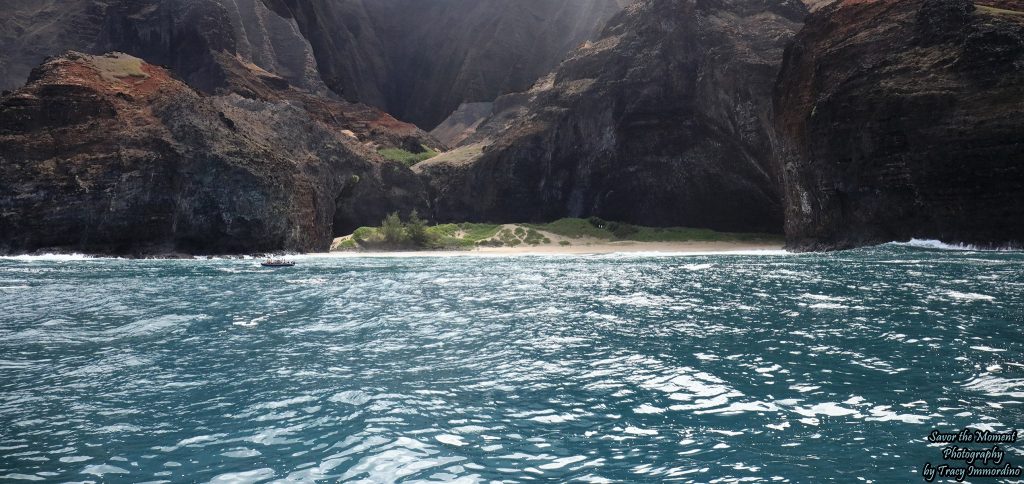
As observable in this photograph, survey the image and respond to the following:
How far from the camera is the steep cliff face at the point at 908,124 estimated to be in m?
45.9

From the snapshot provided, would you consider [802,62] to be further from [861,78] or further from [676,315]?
[676,315]

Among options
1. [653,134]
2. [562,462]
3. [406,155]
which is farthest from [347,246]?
[562,462]

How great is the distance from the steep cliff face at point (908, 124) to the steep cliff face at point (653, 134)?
1544cm

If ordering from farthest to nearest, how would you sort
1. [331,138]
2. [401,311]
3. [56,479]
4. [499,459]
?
[331,138]
[401,311]
[499,459]
[56,479]

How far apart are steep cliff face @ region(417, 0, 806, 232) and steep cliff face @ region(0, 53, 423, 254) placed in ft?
129

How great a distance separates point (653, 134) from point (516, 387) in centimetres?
8948

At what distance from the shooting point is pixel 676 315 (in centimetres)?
2105

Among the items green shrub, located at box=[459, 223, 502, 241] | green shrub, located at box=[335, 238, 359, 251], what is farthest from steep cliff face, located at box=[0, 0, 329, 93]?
green shrub, located at box=[459, 223, 502, 241]

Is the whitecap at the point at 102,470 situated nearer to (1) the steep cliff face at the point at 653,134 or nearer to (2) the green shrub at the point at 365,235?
(1) the steep cliff face at the point at 653,134

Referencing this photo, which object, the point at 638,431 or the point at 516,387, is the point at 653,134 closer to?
the point at 516,387

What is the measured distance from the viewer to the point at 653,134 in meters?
96.0

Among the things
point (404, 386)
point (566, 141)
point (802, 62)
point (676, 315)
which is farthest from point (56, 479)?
point (566, 141)

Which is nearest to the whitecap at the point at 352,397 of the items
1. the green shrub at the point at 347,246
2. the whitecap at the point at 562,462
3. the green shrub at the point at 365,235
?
the whitecap at the point at 562,462

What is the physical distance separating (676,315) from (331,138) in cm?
9468
